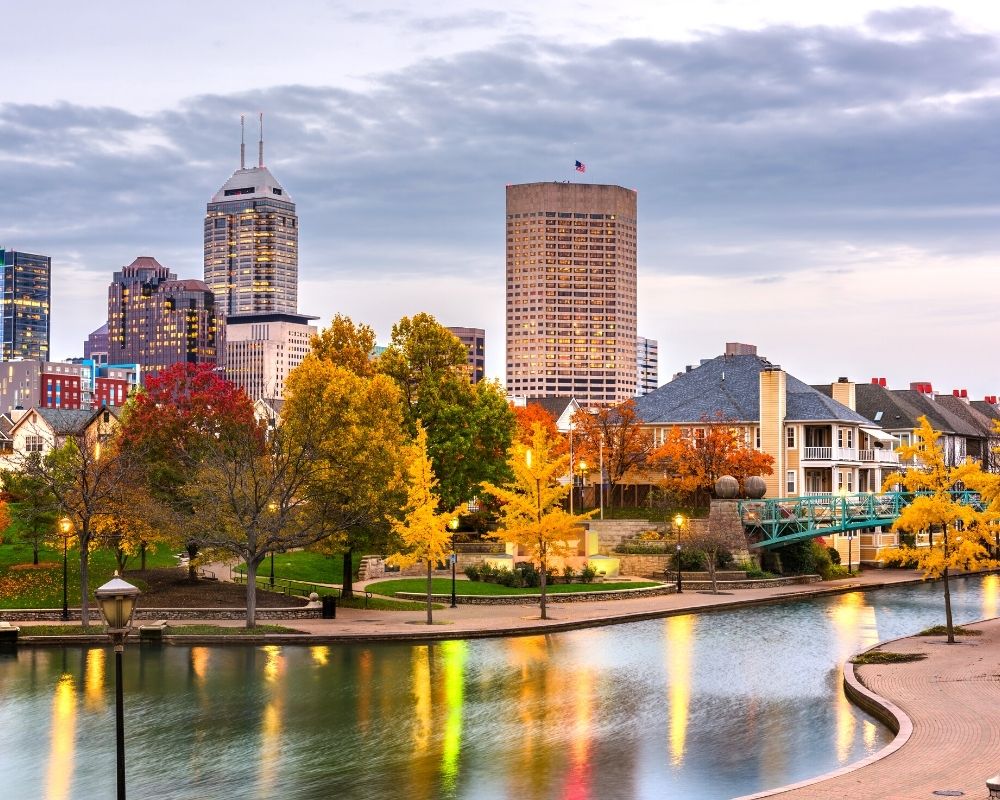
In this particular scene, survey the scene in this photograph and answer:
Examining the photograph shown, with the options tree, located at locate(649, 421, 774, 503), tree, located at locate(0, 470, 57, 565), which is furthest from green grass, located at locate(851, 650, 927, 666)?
tree, located at locate(649, 421, 774, 503)

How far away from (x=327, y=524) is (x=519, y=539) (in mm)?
8957

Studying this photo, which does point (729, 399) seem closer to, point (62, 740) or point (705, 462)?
point (705, 462)

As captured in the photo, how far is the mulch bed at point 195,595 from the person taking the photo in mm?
55812

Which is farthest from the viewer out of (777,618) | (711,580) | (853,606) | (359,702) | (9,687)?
(711,580)

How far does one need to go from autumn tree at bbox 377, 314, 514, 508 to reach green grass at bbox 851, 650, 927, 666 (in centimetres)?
3437

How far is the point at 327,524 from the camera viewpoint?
186 feet

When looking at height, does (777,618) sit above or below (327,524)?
below

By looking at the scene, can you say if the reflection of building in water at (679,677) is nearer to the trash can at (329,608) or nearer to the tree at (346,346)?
the trash can at (329,608)

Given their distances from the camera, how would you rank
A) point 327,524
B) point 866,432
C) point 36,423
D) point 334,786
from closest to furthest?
point 334,786 → point 327,524 → point 866,432 → point 36,423

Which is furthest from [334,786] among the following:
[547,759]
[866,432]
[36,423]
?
[36,423]

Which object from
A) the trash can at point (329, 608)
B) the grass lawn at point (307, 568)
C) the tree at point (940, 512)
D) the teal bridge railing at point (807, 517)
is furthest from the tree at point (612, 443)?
the tree at point (940, 512)

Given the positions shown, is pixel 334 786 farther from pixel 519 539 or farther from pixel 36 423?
Result: pixel 36 423

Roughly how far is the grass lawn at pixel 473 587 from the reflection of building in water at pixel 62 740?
85.5ft

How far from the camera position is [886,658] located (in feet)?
138
